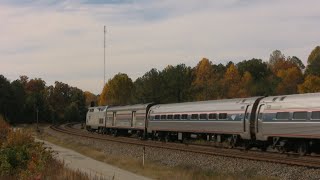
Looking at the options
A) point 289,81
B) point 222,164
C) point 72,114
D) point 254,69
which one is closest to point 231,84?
point 289,81

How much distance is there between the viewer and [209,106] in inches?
1304

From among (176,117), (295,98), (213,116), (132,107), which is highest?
(295,98)

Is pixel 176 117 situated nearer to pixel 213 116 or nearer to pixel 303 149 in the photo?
pixel 213 116

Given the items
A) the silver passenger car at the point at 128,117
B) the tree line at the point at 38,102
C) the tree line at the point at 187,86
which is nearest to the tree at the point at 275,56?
the tree line at the point at 187,86

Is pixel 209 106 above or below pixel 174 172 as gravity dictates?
above

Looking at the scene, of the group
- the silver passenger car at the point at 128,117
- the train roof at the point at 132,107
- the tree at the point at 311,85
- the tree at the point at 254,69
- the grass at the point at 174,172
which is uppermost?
the tree at the point at 254,69

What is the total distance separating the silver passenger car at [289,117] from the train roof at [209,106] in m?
1.89

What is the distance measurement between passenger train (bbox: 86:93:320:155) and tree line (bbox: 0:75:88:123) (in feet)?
125

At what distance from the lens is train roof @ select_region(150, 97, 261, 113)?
2963 cm

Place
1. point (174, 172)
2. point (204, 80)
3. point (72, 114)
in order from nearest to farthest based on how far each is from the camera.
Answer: point (174, 172) → point (204, 80) → point (72, 114)

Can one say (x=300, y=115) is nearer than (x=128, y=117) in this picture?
Yes

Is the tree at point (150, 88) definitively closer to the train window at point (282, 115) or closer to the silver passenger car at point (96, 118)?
the silver passenger car at point (96, 118)

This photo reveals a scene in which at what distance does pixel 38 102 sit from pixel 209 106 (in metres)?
84.2

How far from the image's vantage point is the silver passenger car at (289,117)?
23.1 meters
